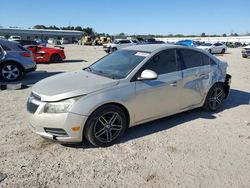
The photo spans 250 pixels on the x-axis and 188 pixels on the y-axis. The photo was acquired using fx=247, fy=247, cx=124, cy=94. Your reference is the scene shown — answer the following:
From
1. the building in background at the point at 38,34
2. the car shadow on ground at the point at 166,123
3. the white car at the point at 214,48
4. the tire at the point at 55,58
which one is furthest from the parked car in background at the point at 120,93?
the building in background at the point at 38,34

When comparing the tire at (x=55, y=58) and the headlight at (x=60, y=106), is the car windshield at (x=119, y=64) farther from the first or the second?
the tire at (x=55, y=58)

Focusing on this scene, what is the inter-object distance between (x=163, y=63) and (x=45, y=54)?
42.2ft

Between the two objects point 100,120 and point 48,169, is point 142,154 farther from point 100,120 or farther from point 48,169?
point 48,169

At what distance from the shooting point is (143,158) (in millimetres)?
3723

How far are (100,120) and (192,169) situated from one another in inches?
61.0

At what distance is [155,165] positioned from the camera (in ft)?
11.6

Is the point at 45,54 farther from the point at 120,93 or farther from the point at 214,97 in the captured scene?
the point at 120,93

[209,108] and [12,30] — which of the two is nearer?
[209,108]

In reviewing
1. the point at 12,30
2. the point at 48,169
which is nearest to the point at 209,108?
the point at 48,169

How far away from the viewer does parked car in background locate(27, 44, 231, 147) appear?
12.1ft

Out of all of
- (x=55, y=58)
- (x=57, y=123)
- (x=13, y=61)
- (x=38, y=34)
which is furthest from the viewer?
(x=38, y=34)

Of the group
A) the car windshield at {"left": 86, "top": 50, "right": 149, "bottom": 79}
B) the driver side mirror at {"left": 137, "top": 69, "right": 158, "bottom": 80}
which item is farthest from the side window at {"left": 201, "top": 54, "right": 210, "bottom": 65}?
the driver side mirror at {"left": 137, "top": 69, "right": 158, "bottom": 80}

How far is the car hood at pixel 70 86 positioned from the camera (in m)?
3.72

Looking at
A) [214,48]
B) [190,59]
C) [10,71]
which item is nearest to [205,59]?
[190,59]
